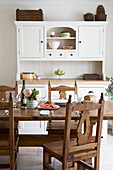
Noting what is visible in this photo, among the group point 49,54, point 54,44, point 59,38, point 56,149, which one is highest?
point 59,38

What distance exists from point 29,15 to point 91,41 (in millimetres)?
1232

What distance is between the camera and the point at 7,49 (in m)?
4.95

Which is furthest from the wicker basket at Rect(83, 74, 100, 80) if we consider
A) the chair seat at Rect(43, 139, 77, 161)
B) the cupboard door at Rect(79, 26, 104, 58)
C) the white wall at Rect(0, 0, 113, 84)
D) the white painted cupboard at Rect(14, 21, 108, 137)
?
the chair seat at Rect(43, 139, 77, 161)

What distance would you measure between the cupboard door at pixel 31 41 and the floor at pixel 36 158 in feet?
5.76

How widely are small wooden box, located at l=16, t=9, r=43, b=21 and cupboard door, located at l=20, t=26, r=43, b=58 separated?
161mm

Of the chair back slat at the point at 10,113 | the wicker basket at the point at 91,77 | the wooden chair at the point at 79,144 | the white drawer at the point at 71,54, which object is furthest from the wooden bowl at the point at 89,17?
the chair back slat at the point at 10,113

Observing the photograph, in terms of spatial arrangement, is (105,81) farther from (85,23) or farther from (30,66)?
(30,66)

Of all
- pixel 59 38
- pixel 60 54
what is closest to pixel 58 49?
pixel 60 54

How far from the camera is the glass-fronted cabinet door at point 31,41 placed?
15.1 feet

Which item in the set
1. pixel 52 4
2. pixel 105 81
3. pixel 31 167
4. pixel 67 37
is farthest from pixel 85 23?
pixel 31 167

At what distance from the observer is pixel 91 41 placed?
4645 mm

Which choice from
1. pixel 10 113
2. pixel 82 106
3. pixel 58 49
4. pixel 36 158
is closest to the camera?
pixel 82 106

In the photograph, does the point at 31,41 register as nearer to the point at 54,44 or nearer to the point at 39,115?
the point at 54,44

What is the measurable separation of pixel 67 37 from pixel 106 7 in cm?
101
